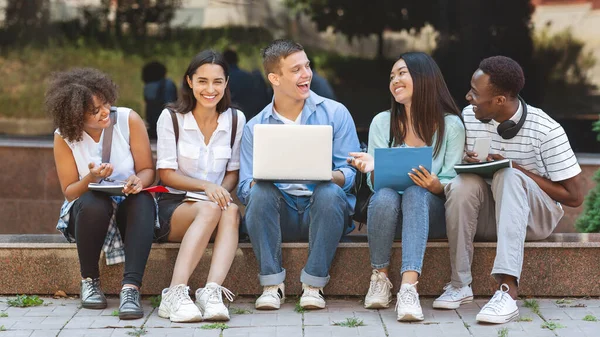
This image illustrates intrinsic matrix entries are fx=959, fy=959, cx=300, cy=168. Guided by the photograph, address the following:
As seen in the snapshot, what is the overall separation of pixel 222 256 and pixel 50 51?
4297mm

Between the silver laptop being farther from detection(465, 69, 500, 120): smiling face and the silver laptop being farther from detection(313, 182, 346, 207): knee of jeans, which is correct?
detection(465, 69, 500, 120): smiling face

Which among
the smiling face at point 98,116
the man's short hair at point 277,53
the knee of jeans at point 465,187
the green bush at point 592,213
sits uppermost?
the man's short hair at point 277,53

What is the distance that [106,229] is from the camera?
494 centimetres

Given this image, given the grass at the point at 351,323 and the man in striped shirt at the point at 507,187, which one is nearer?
the grass at the point at 351,323

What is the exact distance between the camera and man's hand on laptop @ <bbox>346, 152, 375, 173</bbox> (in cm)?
499

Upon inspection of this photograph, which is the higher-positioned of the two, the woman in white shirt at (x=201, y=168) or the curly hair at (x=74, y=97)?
the curly hair at (x=74, y=97)

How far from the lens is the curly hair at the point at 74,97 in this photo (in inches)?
194

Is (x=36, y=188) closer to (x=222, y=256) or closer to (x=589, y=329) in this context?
(x=222, y=256)

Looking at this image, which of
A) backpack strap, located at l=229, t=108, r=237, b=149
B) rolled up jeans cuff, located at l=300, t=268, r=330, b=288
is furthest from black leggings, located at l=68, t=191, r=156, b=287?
rolled up jeans cuff, located at l=300, t=268, r=330, b=288

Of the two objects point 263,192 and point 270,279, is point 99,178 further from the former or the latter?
point 270,279

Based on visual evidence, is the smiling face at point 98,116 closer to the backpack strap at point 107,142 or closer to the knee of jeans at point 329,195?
the backpack strap at point 107,142

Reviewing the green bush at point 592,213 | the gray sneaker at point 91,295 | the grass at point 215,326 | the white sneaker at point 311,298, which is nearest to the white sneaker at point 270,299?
the white sneaker at point 311,298

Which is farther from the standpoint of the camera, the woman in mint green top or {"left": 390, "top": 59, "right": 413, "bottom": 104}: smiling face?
{"left": 390, "top": 59, "right": 413, "bottom": 104}: smiling face

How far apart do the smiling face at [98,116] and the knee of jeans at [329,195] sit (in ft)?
3.81
